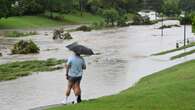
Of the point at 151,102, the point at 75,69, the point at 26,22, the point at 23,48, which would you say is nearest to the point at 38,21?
the point at 26,22

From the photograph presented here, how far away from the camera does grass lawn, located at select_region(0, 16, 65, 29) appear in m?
108

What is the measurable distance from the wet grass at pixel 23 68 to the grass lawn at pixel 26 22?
5777 cm

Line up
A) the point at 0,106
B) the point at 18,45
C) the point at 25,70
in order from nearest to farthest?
the point at 0,106 < the point at 25,70 < the point at 18,45

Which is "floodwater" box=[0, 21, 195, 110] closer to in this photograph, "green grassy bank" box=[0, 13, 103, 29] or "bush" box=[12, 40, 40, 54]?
"bush" box=[12, 40, 40, 54]

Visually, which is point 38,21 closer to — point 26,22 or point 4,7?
point 26,22

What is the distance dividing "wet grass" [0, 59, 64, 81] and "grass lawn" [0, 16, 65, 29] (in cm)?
5777

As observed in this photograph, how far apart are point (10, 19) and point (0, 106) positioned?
3505 inches

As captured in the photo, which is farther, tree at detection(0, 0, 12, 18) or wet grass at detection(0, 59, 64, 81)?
tree at detection(0, 0, 12, 18)

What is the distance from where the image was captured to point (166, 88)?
72.7 ft

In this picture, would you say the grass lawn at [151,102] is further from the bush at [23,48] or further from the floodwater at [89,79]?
the bush at [23,48]

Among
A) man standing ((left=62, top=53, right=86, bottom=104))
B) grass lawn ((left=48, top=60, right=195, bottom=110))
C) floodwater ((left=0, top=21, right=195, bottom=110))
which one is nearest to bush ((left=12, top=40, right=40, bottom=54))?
floodwater ((left=0, top=21, right=195, bottom=110))

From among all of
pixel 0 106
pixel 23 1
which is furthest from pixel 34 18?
pixel 0 106

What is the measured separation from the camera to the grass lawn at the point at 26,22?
107613 mm

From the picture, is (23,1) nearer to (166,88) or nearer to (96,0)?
(96,0)
